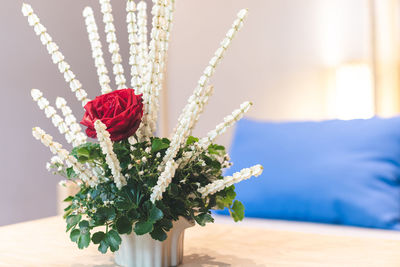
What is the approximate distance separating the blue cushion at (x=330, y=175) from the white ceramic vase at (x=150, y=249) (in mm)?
911

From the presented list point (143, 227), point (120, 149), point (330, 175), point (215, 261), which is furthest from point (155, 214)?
point (330, 175)

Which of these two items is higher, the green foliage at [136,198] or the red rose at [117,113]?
the red rose at [117,113]

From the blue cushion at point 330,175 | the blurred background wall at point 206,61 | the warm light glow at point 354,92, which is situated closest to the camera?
the blue cushion at point 330,175

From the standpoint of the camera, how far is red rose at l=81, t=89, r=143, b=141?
2.83 ft

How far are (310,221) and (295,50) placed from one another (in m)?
1.06

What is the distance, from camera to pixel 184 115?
97 cm

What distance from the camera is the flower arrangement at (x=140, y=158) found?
88cm

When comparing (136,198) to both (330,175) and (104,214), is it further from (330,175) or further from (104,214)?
(330,175)

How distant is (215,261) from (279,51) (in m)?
1.75

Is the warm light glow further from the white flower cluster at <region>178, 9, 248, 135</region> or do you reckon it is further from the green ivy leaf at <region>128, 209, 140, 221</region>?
the green ivy leaf at <region>128, 209, 140, 221</region>

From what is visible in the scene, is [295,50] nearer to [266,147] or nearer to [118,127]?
[266,147]

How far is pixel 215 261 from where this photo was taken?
41.4 inches

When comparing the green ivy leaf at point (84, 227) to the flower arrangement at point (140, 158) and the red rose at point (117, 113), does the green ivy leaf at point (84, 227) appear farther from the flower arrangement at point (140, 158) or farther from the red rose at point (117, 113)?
the red rose at point (117, 113)

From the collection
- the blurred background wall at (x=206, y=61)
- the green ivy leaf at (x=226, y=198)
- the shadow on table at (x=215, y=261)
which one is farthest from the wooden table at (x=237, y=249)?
the blurred background wall at (x=206, y=61)
